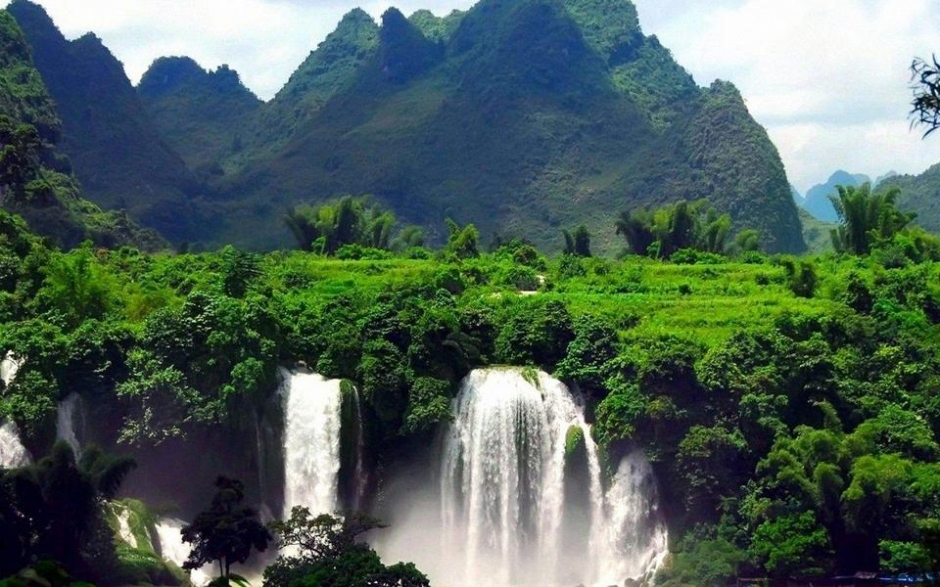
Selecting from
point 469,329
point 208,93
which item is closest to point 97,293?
point 469,329

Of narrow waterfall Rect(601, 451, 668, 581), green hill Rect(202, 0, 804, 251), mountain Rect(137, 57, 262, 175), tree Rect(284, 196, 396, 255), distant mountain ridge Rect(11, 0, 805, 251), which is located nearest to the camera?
narrow waterfall Rect(601, 451, 668, 581)

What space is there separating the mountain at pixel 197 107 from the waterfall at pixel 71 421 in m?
69.7

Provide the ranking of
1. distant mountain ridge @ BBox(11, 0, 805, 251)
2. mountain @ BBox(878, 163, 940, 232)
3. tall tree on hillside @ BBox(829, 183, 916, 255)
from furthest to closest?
mountain @ BBox(878, 163, 940, 232)
distant mountain ridge @ BBox(11, 0, 805, 251)
tall tree on hillside @ BBox(829, 183, 916, 255)

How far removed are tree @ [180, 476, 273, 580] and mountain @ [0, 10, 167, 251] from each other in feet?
59.9

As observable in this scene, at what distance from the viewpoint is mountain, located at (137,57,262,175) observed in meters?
107

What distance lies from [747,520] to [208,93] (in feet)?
288

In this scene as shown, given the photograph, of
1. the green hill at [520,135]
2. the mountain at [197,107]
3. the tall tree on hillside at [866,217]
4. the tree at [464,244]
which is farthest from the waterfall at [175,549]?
the mountain at [197,107]

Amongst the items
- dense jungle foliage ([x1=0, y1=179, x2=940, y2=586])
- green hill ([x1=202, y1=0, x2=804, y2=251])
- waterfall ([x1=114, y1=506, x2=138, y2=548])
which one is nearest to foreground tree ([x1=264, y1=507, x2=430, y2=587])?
waterfall ([x1=114, y1=506, x2=138, y2=548])

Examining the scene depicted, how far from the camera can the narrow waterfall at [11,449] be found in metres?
32.3

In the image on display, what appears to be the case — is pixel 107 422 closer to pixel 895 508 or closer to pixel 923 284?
pixel 895 508

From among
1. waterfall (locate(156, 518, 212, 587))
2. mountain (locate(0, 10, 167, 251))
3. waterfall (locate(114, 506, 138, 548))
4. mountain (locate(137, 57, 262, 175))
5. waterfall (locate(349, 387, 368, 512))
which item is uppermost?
mountain (locate(137, 57, 262, 175))

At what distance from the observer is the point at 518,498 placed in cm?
3447

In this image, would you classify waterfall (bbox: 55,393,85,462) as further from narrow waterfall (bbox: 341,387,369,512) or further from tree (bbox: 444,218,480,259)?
tree (bbox: 444,218,480,259)

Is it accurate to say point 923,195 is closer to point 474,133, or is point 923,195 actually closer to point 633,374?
point 474,133
